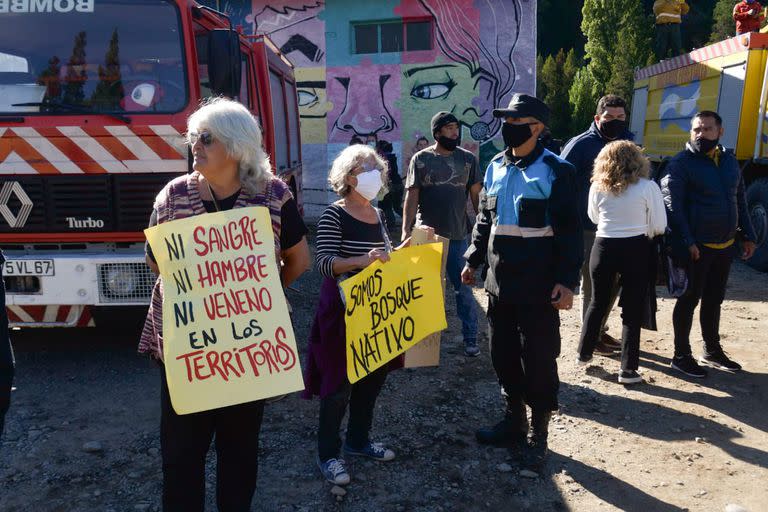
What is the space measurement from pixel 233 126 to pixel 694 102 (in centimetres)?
1035

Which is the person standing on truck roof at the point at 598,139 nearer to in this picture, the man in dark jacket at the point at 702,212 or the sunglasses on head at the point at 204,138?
the man in dark jacket at the point at 702,212

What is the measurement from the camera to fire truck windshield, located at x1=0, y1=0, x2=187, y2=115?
4.54 m

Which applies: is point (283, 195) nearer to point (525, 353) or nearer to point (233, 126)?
point (233, 126)

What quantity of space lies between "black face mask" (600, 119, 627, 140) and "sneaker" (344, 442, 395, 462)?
114 inches

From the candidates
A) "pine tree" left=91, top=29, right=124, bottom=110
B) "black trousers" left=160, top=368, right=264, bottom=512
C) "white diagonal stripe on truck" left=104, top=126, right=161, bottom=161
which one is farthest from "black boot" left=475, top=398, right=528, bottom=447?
"pine tree" left=91, top=29, right=124, bottom=110

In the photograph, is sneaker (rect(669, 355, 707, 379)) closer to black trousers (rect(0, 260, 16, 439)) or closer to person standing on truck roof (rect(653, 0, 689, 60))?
black trousers (rect(0, 260, 16, 439))

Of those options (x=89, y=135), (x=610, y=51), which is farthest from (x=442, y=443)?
(x=610, y=51)

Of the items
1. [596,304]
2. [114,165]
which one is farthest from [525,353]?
[114,165]

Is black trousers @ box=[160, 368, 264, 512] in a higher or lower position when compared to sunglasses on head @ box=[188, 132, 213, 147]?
lower

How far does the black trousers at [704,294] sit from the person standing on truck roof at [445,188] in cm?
155

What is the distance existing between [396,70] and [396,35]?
2.55ft

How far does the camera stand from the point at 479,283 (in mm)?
8062

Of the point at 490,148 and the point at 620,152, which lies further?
the point at 490,148

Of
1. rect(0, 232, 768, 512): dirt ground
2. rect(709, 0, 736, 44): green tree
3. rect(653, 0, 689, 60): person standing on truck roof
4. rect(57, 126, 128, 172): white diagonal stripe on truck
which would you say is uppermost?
rect(709, 0, 736, 44): green tree
